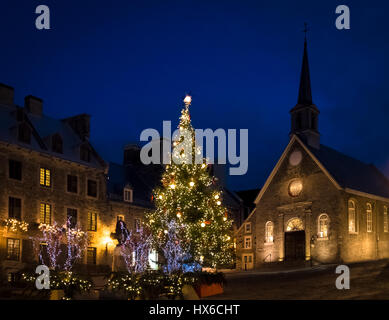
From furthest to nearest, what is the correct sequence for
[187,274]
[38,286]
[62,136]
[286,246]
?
[286,246]
[62,136]
[187,274]
[38,286]

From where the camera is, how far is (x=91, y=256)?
3584cm

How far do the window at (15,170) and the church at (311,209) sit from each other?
1984 cm

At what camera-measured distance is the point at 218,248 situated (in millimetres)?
25125

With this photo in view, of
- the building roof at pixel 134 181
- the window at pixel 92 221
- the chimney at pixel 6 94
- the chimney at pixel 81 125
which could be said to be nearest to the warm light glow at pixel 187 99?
the chimney at pixel 6 94

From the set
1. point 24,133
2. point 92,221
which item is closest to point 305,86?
point 92,221

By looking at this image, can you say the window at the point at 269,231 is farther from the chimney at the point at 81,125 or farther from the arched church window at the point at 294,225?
the chimney at the point at 81,125

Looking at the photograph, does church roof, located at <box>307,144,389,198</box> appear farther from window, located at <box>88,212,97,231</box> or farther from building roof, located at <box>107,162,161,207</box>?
window, located at <box>88,212,97,231</box>

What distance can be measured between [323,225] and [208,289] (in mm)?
18839

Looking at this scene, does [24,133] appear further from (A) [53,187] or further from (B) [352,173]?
(B) [352,173]

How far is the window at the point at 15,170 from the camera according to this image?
102ft

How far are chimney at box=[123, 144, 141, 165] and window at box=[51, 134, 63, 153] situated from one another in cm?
1253
